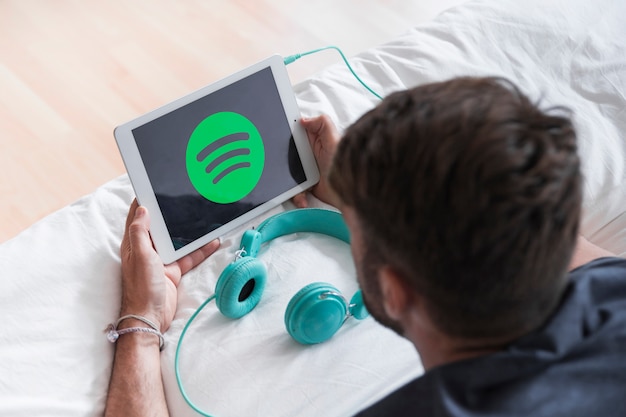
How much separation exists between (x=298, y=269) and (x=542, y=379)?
0.51 m

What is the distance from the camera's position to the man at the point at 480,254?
0.53 metres

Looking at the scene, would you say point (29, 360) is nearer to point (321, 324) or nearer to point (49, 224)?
point (49, 224)

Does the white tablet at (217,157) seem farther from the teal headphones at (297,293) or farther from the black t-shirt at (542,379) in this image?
the black t-shirt at (542,379)

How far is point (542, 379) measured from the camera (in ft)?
2.00

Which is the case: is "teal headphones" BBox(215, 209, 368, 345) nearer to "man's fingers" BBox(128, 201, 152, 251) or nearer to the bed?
the bed

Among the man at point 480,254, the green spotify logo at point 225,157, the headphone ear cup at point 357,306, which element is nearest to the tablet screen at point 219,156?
the green spotify logo at point 225,157

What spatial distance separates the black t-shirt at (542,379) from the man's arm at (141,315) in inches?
16.8

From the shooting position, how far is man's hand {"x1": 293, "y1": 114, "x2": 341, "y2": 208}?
3.74 feet

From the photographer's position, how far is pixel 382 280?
646mm

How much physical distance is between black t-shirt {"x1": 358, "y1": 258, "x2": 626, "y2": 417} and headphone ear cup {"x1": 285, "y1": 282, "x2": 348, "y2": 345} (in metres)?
0.26

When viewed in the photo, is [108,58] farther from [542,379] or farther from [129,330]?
[542,379]

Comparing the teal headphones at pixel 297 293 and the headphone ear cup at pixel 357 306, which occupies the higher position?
the teal headphones at pixel 297 293

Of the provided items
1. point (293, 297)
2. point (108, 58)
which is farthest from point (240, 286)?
point (108, 58)

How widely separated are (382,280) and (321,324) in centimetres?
29
